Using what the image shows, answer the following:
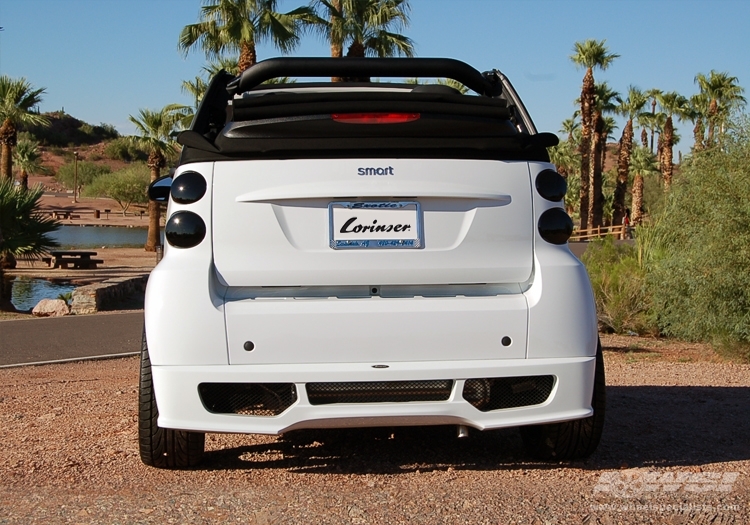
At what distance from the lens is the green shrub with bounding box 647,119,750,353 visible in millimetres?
10789

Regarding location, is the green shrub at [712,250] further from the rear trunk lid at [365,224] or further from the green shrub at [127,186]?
the green shrub at [127,186]

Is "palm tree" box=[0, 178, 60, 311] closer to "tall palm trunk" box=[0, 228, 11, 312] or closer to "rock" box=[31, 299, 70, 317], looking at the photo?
"tall palm trunk" box=[0, 228, 11, 312]

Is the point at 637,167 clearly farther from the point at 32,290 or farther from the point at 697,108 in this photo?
the point at 32,290

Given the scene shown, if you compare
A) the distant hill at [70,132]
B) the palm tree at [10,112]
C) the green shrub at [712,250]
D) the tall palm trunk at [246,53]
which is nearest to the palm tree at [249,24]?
the tall palm trunk at [246,53]

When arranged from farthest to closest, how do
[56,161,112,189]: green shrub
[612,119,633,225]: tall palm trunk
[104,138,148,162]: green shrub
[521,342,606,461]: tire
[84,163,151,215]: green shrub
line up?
[104,138,148,162]: green shrub
[56,161,112,189]: green shrub
[84,163,151,215]: green shrub
[612,119,633,225]: tall palm trunk
[521,342,606,461]: tire

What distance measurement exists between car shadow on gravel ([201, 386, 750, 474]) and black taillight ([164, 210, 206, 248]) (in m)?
1.20

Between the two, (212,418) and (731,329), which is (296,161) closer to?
(212,418)

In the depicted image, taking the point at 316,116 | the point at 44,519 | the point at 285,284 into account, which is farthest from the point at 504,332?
the point at 44,519

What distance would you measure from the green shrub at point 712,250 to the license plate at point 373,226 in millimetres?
7561

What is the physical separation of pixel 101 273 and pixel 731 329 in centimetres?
2486

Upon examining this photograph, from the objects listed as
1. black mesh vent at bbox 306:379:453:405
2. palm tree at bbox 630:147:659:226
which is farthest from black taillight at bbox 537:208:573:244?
palm tree at bbox 630:147:659:226

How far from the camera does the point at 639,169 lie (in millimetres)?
67625

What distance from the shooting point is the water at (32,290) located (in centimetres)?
2239

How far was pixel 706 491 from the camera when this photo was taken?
415 centimetres
